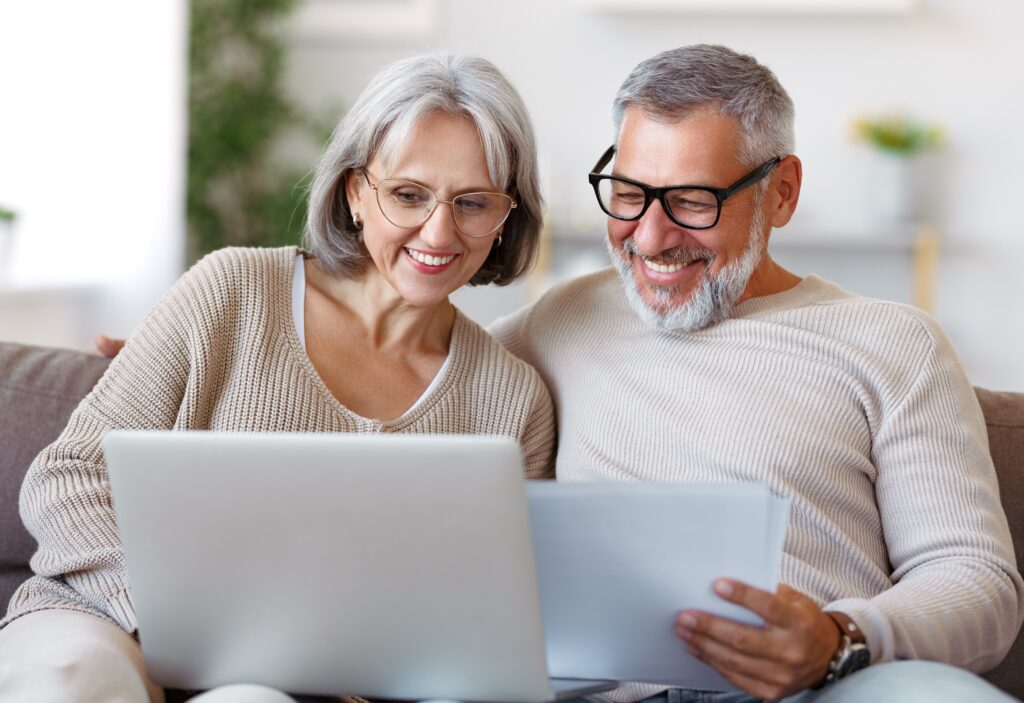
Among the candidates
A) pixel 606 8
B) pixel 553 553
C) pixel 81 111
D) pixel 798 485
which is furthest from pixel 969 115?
pixel 553 553

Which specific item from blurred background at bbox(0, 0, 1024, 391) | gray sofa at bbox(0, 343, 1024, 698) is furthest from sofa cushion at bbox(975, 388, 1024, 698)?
blurred background at bbox(0, 0, 1024, 391)

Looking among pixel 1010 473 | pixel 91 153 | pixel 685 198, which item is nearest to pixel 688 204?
pixel 685 198

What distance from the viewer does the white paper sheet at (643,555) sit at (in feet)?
3.81

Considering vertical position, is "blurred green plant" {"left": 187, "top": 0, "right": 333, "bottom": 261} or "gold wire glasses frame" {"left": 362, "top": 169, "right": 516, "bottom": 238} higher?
"gold wire glasses frame" {"left": 362, "top": 169, "right": 516, "bottom": 238}

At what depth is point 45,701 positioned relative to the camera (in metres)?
1.20

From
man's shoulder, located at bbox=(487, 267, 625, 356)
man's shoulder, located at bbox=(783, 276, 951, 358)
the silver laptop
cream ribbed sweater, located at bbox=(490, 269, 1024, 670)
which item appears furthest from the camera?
man's shoulder, located at bbox=(487, 267, 625, 356)

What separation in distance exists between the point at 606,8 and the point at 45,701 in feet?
13.8

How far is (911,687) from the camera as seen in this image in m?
1.22

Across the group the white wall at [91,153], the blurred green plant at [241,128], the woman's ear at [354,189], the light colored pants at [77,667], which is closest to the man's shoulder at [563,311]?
the woman's ear at [354,189]

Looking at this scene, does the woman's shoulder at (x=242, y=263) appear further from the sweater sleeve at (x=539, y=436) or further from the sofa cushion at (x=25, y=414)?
the sweater sleeve at (x=539, y=436)

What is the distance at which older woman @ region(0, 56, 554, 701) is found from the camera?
1.53 m

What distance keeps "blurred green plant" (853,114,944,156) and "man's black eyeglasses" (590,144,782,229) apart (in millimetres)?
3226

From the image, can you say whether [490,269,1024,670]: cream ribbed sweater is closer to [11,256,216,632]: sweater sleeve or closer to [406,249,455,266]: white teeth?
[406,249,455,266]: white teeth

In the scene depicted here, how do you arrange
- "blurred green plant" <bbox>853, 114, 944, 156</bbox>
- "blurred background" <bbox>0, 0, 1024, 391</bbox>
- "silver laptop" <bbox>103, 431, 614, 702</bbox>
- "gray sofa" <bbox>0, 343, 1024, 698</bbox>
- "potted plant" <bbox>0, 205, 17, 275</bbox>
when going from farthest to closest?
"blurred background" <bbox>0, 0, 1024, 391</bbox> → "blurred green plant" <bbox>853, 114, 944, 156</bbox> → "potted plant" <bbox>0, 205, 17, 275</bbox> → "gray sofa" <bbox>0, 343, 1024, 698</bbox> → "silver laptop" <bbox>103, 431, 614, 702</bbox>
